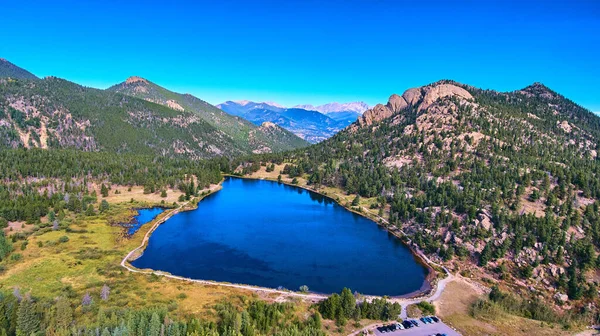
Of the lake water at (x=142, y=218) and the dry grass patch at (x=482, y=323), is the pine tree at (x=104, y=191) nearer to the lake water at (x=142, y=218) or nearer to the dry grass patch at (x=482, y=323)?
the lake water at (x=142, y=218)

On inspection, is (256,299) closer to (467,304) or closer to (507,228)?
(467,304)

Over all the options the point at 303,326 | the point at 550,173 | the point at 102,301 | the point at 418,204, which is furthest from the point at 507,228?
the point at 102,301

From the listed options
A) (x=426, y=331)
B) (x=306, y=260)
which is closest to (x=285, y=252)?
(x=306, y=260)

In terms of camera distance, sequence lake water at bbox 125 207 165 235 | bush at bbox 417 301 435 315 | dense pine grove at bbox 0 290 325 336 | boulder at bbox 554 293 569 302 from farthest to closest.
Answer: lake water at bbox 125 207 165 235 → boulder at bbox 554 293 569 302 → bush at bbox 417 301 435 315 → dense pine grove at bbox 0 290 325 336

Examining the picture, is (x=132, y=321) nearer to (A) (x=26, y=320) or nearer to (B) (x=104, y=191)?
(A) (x=26, y=320)

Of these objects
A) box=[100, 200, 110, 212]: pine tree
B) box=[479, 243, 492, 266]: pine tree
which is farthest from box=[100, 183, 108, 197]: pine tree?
box=[479, 243, 492, 266]: pine tree

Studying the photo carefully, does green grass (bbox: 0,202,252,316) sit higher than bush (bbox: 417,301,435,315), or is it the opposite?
bush (bbox: 417,301,435,315)

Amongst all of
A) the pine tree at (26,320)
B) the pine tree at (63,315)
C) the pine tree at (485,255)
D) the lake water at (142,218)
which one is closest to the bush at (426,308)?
the pine tree at (485,255)

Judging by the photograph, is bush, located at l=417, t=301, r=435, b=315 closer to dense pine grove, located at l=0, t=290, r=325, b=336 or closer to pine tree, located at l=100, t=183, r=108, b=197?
dense pine grove, located at l=0, t=290, r=325, b=336
